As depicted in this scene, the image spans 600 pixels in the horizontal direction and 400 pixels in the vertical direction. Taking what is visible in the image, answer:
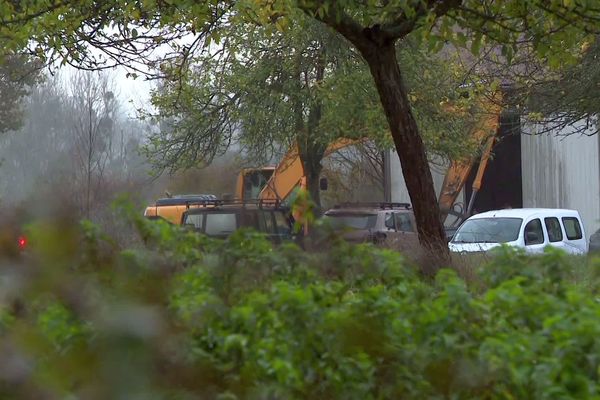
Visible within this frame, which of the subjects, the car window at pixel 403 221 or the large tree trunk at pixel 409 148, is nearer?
the large tree trunk at pixel 409 148

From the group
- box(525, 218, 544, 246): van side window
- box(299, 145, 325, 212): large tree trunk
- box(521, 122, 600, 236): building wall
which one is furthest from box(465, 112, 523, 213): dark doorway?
box(525, 218, 544, 246): van side window

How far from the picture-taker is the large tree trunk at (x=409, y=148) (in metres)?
9.57

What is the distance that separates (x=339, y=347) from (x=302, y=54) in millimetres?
21406

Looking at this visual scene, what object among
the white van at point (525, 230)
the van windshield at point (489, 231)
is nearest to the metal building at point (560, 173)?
the white van at point (525, 230)

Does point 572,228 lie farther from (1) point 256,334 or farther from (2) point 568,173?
(1) point 256,334

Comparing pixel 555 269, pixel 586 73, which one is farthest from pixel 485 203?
pixel 555 269

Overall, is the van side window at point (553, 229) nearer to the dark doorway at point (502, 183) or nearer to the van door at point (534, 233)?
the van door at point (534, 233)

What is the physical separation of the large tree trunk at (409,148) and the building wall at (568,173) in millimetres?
25488

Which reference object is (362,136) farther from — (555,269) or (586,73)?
(555,269)

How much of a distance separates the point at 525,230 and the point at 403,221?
150 inches

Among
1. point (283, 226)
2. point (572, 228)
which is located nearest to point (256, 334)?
point (283, 226)

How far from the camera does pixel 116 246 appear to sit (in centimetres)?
427

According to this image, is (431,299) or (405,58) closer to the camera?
(431,299)

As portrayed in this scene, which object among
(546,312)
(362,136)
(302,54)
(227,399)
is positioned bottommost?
(227,399)
